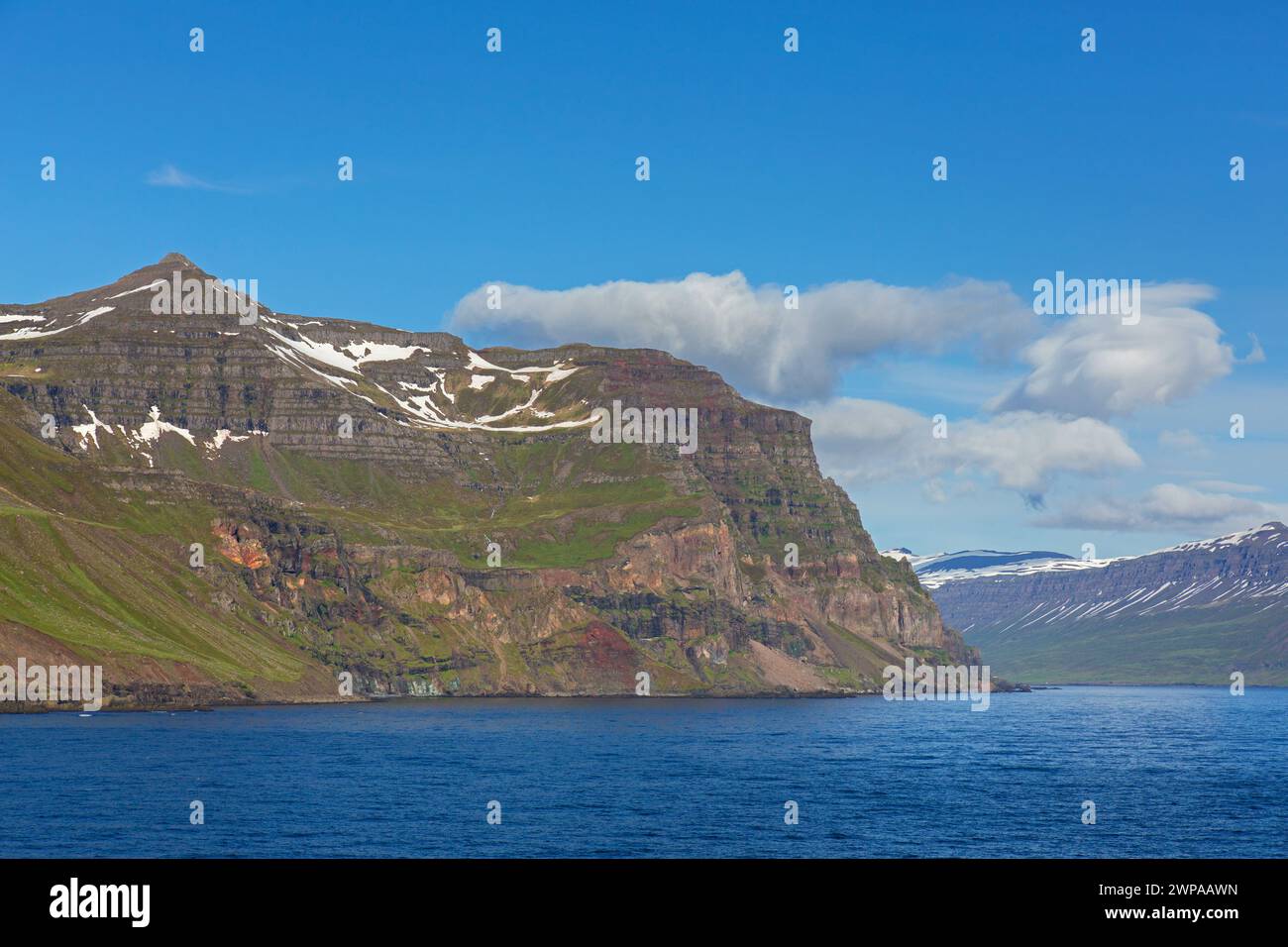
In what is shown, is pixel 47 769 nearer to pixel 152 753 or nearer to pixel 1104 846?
pixel 152 753
